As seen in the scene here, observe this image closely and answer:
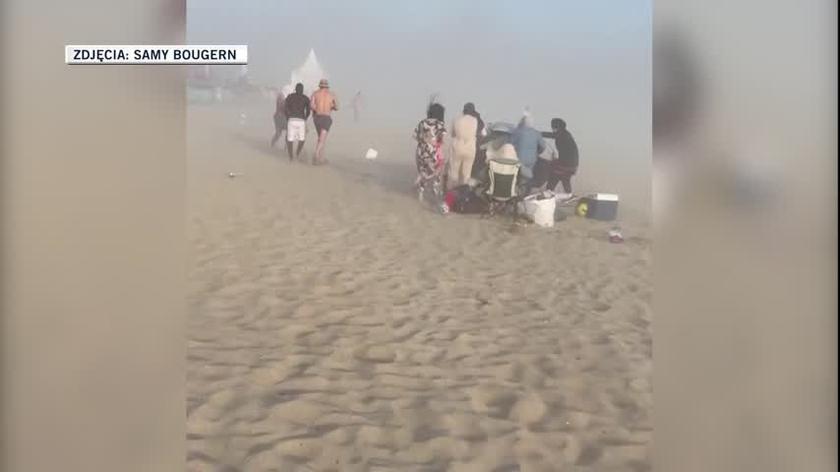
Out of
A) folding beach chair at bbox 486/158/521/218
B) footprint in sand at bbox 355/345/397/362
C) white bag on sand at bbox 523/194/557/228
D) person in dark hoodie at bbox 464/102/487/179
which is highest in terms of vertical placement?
person in dark hoodie at bbox 464/102/487/179

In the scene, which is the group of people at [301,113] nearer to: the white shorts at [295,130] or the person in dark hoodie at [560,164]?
the white shorts at [295,130]

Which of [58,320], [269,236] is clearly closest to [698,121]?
[269,236]

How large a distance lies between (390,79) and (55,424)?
1918 millimetres

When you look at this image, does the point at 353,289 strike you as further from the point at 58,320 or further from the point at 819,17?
the point at 819,17

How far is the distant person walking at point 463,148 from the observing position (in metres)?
3.48

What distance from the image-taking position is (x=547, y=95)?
344cm

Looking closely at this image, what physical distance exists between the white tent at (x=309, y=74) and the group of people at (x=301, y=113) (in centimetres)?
2

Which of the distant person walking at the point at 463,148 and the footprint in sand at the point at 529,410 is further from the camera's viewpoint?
the distant person walking at the point at 463,148

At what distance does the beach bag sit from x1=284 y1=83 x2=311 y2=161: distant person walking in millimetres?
951

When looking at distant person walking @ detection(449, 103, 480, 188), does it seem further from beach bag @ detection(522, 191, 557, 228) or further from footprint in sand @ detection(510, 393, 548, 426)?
footprint in sand @ detection(510, 393, 548, 426)

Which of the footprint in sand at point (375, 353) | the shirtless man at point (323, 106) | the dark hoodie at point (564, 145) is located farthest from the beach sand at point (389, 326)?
the dark hoodie at point (564, 145)

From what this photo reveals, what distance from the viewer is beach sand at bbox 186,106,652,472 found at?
3355mm

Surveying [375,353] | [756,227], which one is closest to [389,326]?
[375,353]

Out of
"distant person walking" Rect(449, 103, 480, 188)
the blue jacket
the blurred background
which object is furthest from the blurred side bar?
the blurred background
